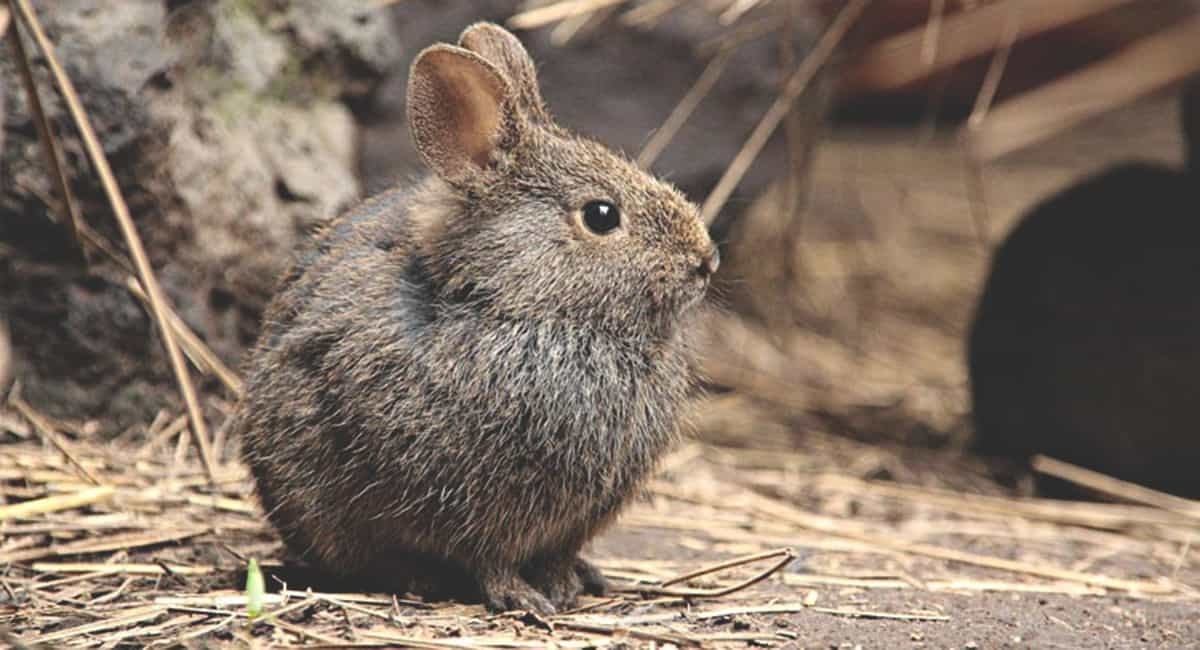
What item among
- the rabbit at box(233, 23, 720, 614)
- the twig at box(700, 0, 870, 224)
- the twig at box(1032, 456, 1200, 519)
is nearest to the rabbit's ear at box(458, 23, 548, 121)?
the rabbit at box(233, 23, 720, 614)

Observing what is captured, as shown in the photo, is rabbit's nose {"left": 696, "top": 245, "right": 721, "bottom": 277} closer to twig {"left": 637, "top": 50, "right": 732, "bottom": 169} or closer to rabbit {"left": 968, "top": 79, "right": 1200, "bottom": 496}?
twig {"left": 637, "top": 50, "right": 732, "bottom": 169}

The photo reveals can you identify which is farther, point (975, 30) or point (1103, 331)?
point (975, 30)

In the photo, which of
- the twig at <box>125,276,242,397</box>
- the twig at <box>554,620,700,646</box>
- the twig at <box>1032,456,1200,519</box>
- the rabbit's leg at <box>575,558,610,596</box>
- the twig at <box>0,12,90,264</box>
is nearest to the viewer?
the twig at <box>554,620,700,646</box>

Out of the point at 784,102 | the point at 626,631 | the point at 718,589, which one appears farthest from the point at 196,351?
the point at 784,102

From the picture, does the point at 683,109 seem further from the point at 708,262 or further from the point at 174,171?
the point at 708,262

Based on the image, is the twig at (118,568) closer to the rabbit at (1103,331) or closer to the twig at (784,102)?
the twig at (784,102)

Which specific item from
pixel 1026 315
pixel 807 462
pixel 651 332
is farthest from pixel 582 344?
pixel 1026 315

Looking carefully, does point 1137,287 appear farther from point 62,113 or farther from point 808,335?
point 62,113
